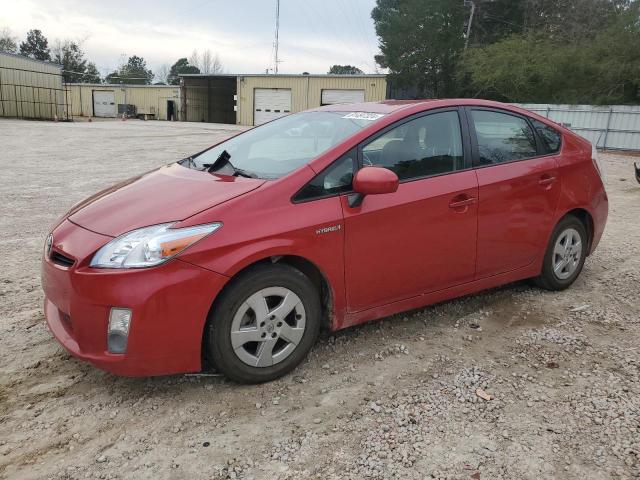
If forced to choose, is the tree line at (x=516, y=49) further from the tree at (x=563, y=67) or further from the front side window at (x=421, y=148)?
the front side window at (x=421, y=148)

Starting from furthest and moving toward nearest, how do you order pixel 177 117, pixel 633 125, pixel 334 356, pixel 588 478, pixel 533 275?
pixel 177 117 → pixel 633 125 → pixel 533 275 → pixel 334 356 → pixel 588 478

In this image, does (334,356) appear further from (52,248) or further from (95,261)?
(52,248)

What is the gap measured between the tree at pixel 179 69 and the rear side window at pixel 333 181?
88047mm

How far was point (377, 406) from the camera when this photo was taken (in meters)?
2.79

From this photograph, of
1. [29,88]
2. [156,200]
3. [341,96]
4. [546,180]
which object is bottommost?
[156,200]

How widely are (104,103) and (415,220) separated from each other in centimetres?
5825

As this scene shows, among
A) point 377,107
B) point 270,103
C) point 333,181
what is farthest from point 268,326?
point 270,103

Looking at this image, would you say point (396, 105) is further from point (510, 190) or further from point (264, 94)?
point (264, 94)

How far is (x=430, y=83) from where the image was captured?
45.5 meters

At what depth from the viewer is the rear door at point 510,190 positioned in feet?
12.2

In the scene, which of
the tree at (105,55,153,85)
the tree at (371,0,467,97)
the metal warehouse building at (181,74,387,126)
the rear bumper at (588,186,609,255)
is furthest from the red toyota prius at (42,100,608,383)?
the tree at (105,55,153,85)

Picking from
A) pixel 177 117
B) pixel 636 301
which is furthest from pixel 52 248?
pixel 177 117

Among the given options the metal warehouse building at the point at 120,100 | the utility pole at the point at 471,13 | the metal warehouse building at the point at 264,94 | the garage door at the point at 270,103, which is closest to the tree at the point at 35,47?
the metal warehouse building at the point at 120,100

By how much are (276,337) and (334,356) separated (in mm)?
562
